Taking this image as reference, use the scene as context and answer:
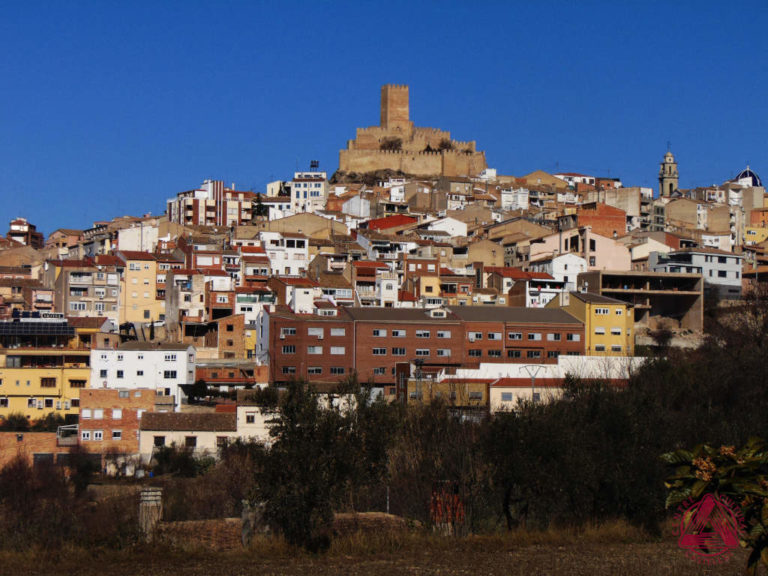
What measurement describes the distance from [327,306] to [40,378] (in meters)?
11.9

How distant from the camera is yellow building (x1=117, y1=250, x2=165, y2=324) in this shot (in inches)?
2025

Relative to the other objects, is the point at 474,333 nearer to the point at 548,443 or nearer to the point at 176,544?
the point at 548,443

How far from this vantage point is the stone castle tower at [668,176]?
10512 cm

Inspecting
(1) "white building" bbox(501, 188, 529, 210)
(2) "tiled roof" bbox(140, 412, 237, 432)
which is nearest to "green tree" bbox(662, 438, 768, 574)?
(2) "tiled roof" bbox(140, 412, 237, 432)

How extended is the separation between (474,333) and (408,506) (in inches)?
888

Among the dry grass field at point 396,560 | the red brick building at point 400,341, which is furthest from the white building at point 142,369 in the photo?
the dry grass field at point 396,560

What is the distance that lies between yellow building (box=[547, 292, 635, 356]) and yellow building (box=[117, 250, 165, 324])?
21.6 m

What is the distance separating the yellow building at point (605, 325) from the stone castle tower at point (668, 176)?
6425 centimetres

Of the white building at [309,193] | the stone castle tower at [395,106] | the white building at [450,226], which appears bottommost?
the white building at [450,226]

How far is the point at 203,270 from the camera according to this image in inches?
1961

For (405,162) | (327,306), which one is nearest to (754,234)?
(405,162)

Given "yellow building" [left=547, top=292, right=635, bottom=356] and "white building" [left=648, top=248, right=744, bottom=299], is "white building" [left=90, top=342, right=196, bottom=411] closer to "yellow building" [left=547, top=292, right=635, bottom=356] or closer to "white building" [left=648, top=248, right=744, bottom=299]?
"yellow building" [left=547, top=292, right=635, bottom=356]

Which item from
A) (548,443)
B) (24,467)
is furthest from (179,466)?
(548,443)

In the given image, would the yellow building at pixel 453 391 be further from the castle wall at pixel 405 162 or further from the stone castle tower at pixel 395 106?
the stone castle tower at pixel 395 106
